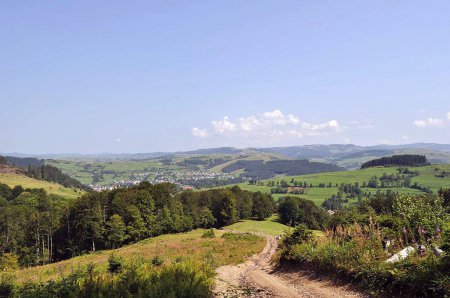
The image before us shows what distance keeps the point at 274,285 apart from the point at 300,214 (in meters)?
112

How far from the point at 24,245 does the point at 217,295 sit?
92781mm

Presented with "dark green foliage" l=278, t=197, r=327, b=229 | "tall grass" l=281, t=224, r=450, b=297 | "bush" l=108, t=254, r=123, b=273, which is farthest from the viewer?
"dark green foliage" l=278, t=197, r=327, b=229

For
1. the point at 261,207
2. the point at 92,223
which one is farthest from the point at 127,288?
the point at 261,207

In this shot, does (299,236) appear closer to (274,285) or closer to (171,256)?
(274,285)

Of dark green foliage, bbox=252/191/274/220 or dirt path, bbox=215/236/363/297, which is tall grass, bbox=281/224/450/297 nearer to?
dirt path, bbox=215/236/363/297

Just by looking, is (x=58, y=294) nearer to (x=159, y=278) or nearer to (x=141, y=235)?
(x=159, y=278)

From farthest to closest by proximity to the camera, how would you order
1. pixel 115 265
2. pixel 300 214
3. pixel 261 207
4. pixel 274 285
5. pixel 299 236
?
pixel 261 207 → pixel 300 214 → pixel 299 236 → pixel 115 265 → pixel 274 285

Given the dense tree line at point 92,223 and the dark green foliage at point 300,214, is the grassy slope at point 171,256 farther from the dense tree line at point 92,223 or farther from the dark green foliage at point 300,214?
the dark green foliage at point 300,214

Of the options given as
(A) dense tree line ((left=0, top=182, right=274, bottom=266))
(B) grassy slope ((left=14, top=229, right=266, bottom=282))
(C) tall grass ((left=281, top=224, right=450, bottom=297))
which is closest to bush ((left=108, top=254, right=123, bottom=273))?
(B) grassy slope ((left=14, top=229, right=266, bottom=282))

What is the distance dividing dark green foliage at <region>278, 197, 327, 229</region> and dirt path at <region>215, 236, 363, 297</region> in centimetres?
10363

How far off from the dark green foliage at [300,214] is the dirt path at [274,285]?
104 meters

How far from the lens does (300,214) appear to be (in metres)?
124

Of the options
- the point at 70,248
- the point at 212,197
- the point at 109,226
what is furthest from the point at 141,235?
the point at 212,197

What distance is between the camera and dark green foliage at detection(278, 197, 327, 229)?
123062mm
